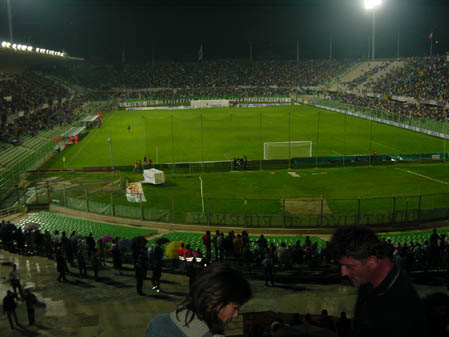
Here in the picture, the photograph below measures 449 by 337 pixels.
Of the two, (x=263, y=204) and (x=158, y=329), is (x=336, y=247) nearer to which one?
(x=158, y=329)

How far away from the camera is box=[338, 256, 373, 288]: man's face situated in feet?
10.3

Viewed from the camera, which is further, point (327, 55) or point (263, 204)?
point (327, 55)

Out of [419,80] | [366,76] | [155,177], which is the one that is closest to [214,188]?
[155,177]

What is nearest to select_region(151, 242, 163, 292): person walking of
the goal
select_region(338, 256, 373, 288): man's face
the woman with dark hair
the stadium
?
the stadium

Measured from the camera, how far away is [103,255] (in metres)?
16.5

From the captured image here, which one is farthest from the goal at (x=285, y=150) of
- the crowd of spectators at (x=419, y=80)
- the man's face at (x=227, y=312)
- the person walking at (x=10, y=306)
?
the man's face at (x=227, y=312)

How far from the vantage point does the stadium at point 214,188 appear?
13.2m

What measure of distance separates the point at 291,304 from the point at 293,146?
1380 inches

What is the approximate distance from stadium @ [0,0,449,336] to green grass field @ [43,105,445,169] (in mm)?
325

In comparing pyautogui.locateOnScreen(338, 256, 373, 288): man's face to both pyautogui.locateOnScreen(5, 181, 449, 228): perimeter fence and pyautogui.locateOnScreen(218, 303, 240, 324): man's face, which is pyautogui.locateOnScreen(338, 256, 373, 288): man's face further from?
pyautogui.locateOnScreen(5, 181, 449, 228): perimeter fence

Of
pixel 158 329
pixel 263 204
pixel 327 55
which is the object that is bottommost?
pixel 263 204

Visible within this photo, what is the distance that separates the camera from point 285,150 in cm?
4538

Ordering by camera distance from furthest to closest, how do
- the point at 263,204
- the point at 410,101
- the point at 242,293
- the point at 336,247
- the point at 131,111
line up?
the point at 131,111 < the point at 410,101 < the point at 263,204 < the point at 336,247 < the point at 242,293

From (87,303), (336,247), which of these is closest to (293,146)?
(87,303)
